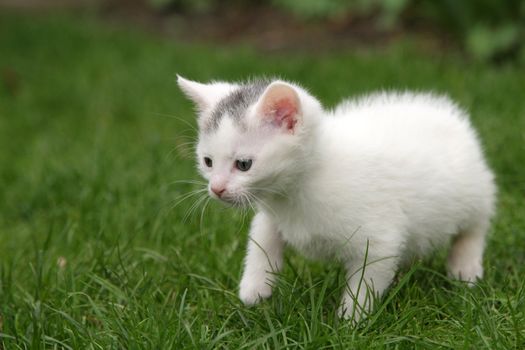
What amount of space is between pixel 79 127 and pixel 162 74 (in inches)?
59.9

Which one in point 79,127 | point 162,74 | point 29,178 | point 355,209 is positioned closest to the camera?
point 355,209

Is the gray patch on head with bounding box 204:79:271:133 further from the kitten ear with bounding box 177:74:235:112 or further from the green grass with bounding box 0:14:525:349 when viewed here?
the green grass with bounding box 0:14:525:349

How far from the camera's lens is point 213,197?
3.28 metres

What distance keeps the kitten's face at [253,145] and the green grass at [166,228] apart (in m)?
0.49

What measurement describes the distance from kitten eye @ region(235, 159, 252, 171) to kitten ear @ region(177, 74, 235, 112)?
13.6 inches

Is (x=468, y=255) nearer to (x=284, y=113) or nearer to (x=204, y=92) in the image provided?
Result: (x=284, y=113)

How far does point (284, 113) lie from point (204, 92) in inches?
19.2

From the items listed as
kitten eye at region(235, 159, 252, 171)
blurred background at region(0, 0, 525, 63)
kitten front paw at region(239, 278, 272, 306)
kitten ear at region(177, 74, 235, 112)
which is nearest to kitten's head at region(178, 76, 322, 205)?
kitten eye at region(235, 159, 252, 171)

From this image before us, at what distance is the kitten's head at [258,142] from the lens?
3.22 metres

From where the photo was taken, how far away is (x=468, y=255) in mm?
3896

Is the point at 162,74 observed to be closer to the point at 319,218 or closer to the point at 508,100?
the point at 508,100

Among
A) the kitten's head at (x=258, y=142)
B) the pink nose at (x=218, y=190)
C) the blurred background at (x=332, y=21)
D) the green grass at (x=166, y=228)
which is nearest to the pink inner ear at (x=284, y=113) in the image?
the kitten's head at (x=258, y=142)

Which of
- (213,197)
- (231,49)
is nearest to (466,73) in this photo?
(231,49)

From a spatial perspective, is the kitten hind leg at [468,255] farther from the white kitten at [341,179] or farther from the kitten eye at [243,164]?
the kitten eye at [243,164]
